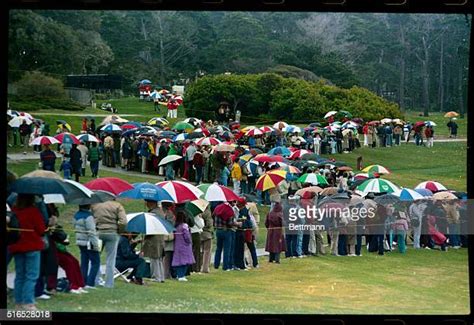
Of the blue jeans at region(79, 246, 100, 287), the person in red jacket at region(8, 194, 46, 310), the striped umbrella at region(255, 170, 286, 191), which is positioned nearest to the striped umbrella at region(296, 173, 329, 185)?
the striped umbrella at region(255, 170, 286, 191)

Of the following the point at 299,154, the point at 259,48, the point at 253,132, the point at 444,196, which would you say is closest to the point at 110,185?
the point at 253,132

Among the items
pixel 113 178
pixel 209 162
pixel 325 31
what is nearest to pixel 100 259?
pixel 113 178

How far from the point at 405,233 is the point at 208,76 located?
2.90 meters

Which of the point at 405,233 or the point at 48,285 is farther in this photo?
the point at 405,233

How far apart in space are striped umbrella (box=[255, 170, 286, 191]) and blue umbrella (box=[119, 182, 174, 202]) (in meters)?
1.08

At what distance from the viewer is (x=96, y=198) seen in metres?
10.3

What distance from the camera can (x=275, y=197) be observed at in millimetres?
11258

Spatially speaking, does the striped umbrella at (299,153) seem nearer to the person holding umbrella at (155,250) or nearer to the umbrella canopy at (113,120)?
the person holding umbrella at (155,250)

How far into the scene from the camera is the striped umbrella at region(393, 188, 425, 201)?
36.6ft

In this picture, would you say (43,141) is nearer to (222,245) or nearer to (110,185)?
(110,185)

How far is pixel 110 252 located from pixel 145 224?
0.53m

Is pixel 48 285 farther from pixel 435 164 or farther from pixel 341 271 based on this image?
pixel 435 164

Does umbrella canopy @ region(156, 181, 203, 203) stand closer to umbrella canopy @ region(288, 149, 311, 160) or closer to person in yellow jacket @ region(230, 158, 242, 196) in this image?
person in yellow jacket @ region(230, 158, 242, 196)

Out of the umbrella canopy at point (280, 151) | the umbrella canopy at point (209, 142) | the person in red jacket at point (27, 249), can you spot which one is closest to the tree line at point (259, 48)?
the umbrella canopy at point (209, 142)
